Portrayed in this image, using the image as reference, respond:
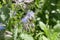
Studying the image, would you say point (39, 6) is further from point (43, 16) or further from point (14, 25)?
point (14, 25)

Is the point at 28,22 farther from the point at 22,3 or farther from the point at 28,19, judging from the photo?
the point at 22,3

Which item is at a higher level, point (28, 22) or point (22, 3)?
point (22, 3)

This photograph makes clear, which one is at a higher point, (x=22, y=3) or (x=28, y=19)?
(x=22, y=3)

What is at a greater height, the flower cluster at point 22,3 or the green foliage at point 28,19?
the flower cluster at point 22,3

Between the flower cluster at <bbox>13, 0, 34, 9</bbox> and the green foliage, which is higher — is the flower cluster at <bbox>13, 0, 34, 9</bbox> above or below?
above

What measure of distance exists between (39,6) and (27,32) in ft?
1.78

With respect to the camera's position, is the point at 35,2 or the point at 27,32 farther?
the point at 35,2

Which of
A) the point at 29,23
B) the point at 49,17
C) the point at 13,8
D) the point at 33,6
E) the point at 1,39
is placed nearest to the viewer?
the point at 1,39

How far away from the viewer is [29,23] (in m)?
1.46

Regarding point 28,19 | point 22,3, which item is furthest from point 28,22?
point 22,3

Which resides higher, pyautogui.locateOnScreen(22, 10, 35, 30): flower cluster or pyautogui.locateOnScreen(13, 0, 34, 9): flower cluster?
pyautogui.locateOnScreen(13, 0, 34, 9): flower cluster

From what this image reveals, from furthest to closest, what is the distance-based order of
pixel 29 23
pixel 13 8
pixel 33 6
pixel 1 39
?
pixel 33 6
pixel 13 8
pixel 29 23
pixel 1 39

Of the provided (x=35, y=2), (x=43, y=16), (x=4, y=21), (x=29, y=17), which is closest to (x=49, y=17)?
(x=43, y=16)

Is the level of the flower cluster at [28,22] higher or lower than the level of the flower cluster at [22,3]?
lower
